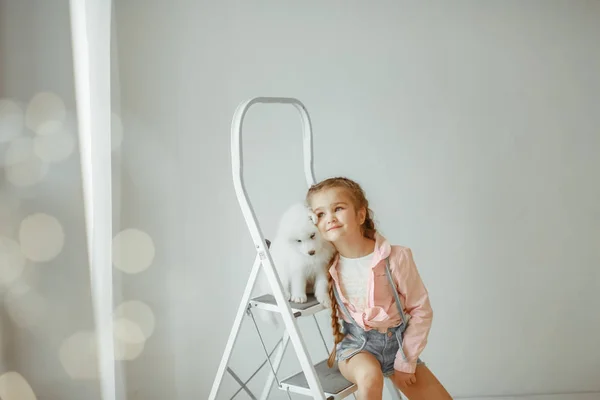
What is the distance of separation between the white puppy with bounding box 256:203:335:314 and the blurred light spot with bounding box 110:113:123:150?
766 mm

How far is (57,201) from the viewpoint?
1.84 metres

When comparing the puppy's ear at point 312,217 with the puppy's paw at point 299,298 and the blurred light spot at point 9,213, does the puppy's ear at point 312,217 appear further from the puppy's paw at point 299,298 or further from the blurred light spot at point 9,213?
the blurred light spot at point 9,213

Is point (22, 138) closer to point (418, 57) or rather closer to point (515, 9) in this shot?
point (418, 57)

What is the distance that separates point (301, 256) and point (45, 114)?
95 cm

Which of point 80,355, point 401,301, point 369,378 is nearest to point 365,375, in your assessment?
point 369,378

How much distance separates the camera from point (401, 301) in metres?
1.53

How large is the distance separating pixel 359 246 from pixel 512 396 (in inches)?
43.6

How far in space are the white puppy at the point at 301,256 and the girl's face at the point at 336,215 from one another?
31mm

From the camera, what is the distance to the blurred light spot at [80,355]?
190cm

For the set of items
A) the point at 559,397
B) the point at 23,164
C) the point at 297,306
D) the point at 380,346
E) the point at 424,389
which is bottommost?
the point at 559,397

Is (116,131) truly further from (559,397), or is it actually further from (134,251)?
(559,397)

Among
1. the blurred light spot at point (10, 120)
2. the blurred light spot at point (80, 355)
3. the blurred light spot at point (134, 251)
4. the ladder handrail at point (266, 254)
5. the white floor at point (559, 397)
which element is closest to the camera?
the ladder handrail at point (266, 254)

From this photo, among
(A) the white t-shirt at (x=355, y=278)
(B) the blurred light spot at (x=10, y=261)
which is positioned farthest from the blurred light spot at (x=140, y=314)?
(A) the white t-shirt at (x=355, y=278)

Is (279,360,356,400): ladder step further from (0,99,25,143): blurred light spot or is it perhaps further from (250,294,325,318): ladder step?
(0,99,25,143): blurred light spot
